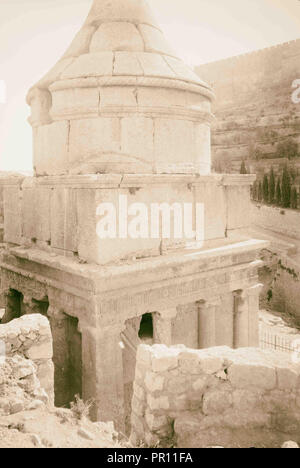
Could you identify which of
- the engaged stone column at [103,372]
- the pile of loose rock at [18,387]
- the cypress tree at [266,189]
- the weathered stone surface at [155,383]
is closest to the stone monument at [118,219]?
the engaged stone column at [103,372]

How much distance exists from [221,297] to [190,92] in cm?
346

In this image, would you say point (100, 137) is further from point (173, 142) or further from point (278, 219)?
point (278, 219)

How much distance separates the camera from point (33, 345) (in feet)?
12.1

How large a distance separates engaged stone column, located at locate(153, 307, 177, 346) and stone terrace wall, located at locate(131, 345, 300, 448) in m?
2.45

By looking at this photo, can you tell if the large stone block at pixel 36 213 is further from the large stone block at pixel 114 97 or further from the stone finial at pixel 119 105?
the large stone block at pixel 114 97

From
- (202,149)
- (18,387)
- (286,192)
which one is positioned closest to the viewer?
(18,387)

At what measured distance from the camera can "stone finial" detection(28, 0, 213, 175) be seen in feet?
19.4

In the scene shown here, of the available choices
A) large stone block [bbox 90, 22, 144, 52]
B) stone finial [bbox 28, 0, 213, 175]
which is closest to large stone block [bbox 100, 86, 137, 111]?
stone finial [bbox 28, 0, 213, 175]

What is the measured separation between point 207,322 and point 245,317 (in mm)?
874

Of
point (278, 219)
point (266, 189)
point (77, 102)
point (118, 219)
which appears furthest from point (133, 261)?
point (266, 189)

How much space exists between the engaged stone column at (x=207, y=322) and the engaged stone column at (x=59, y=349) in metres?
2.21

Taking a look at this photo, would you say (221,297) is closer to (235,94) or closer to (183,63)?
(183,63)

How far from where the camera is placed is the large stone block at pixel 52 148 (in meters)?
6.15

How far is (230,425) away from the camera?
10.2ft
